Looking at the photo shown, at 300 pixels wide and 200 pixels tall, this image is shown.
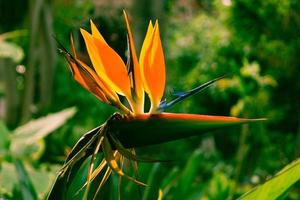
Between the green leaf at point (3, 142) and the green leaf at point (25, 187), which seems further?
the green leaf at point (3, 142)

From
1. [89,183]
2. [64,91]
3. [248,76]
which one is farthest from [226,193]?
[64,91]

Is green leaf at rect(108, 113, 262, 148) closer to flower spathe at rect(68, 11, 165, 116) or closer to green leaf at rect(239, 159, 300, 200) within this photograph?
flower spathe at rect(68, 11, 165, 116)

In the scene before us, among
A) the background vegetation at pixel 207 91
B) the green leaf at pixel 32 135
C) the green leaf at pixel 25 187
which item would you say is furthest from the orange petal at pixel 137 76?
the green leaf at pixel 32 135

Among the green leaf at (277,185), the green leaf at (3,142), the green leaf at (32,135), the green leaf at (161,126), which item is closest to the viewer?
the green leaf at (161,126)

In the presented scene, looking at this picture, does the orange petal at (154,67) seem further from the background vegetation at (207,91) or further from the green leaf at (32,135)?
the green leaf at (32,135)

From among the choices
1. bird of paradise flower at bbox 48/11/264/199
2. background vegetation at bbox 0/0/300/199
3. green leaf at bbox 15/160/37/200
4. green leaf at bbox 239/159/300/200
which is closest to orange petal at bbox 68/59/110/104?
bird of paradise flower at bbox 48/11/264/199

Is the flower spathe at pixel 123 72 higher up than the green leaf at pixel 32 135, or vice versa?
the flower spathe at pixel 123 72
